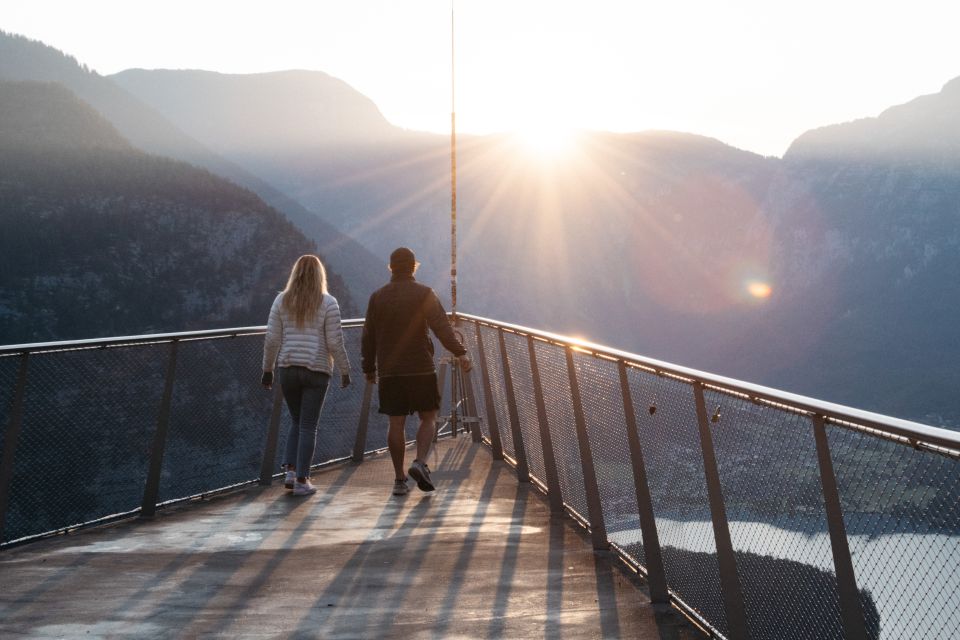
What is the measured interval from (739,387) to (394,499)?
408cm

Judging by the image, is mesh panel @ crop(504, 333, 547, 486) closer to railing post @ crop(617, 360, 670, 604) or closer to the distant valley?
railing post @ crop(617, 360, 670, 604)

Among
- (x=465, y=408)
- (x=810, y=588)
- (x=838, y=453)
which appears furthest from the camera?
(x=465, y=408)

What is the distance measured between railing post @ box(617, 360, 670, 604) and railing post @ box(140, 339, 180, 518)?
3405 millimetres

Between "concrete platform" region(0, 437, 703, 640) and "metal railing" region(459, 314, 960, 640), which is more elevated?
"metal railing" region(459, 314, 960, 640)

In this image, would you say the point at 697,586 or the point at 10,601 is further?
the point at 10,601

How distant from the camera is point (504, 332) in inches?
298

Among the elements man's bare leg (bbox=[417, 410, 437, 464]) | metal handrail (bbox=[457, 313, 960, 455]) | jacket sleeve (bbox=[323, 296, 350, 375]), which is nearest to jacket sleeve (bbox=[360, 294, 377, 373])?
jacket sleeve (bbox=[323, 296, 350, 375])

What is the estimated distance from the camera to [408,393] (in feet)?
21.2

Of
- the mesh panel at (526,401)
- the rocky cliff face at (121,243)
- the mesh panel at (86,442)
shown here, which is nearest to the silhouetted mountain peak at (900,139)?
the rocky cliff face at (121,243)

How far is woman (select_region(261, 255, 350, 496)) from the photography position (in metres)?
6.50

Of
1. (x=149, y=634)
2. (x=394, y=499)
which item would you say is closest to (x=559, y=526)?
(x=394, y=499)

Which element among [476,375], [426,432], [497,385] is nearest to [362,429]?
[497,385]

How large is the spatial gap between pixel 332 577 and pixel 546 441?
2291mm

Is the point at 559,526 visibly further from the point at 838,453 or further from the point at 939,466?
the point at 939,466
